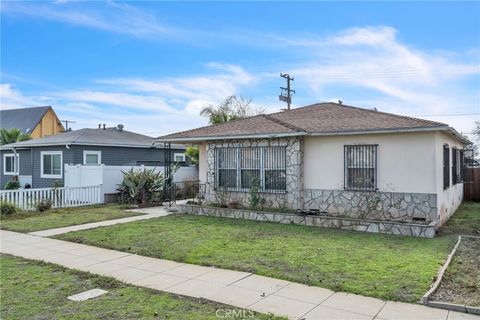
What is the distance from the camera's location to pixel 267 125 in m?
13.7

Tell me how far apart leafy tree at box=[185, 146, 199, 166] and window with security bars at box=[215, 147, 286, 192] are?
8.59 metres

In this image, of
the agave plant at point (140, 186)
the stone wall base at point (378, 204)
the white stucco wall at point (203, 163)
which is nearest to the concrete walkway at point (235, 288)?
the stone wall base at point (378, 204)

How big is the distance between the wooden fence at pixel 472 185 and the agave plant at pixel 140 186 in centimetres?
1390

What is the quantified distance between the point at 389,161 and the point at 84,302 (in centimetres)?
879

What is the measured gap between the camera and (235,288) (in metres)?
5.66

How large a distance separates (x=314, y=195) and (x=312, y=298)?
23.8 feet

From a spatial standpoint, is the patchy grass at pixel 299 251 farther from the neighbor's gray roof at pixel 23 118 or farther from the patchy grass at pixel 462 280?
the neighbor's gray roof at pixel 23 118

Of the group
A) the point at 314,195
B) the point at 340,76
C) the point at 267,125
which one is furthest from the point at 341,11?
the point at 340,76

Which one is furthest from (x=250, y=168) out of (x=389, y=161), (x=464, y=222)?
(x=464, y=222)

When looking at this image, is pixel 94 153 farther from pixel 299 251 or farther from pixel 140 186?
pixel 299 251

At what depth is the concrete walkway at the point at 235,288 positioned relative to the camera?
4738 mm

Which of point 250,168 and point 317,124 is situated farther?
point 250,168

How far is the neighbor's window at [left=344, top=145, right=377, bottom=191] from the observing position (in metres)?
11.3

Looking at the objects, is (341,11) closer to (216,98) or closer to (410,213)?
(410,213)
